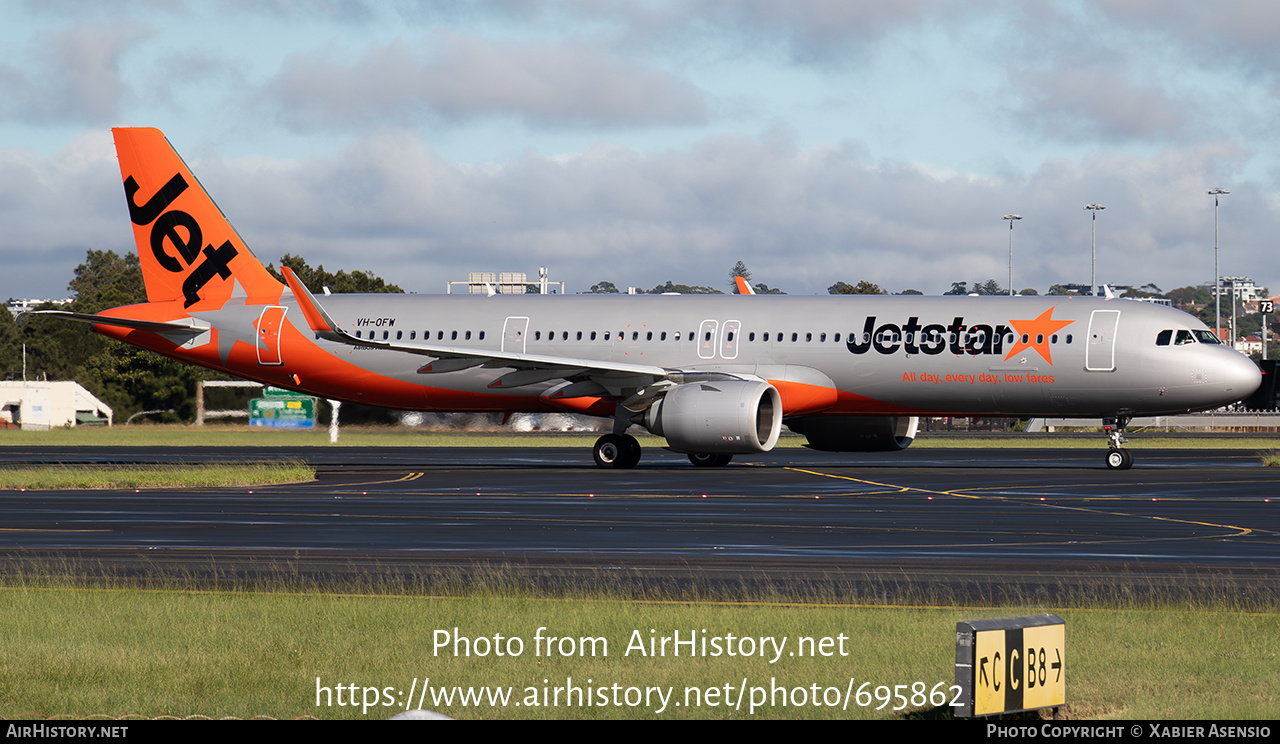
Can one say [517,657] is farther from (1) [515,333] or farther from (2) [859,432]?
(1) [515,333]

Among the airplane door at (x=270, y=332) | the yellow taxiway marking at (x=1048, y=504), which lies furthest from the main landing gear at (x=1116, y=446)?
the airplane door at (x=270, y=332)

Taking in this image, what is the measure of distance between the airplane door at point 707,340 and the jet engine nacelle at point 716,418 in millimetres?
2514

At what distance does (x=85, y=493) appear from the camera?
3016 centimetres

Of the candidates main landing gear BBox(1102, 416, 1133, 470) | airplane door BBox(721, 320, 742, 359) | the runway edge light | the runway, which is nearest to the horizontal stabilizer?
the runway

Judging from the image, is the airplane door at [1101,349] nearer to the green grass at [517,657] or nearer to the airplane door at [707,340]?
the airplane door at [707,340]

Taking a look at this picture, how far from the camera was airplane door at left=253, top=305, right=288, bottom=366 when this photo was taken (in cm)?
4191

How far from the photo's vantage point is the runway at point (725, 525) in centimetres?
1730

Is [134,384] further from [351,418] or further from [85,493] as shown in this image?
[85,493]

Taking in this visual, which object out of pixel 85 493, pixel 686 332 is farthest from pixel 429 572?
pixel 686 332

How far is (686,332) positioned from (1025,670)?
30979 millimetres

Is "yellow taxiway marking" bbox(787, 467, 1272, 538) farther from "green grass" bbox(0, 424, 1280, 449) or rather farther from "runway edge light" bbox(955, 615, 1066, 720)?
"green grass" bbox(0, 424, 1280, 449)

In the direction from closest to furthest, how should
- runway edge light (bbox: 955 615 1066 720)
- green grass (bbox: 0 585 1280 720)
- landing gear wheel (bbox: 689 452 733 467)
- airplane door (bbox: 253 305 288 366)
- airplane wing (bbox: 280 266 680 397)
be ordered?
1. runway edge light (bbox: 955 615 1066 720)
2. green grass (bbox: 0 585 1280 720)
3. airplane wing (bbox: 280 266 680 397)
4. landing gear wheel (bbox: 689 452 733 467)
5. airplane door (bbox: 253 305 288 366)

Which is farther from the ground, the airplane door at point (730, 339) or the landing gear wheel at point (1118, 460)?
the airplane door at point (730, 339)

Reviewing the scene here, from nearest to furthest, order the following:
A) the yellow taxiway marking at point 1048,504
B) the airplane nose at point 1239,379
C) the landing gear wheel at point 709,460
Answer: the yellow taxiway marking at point 1048,504 → the airplane nose at point 1239,379 → the landing gear wheel at point 709,460
